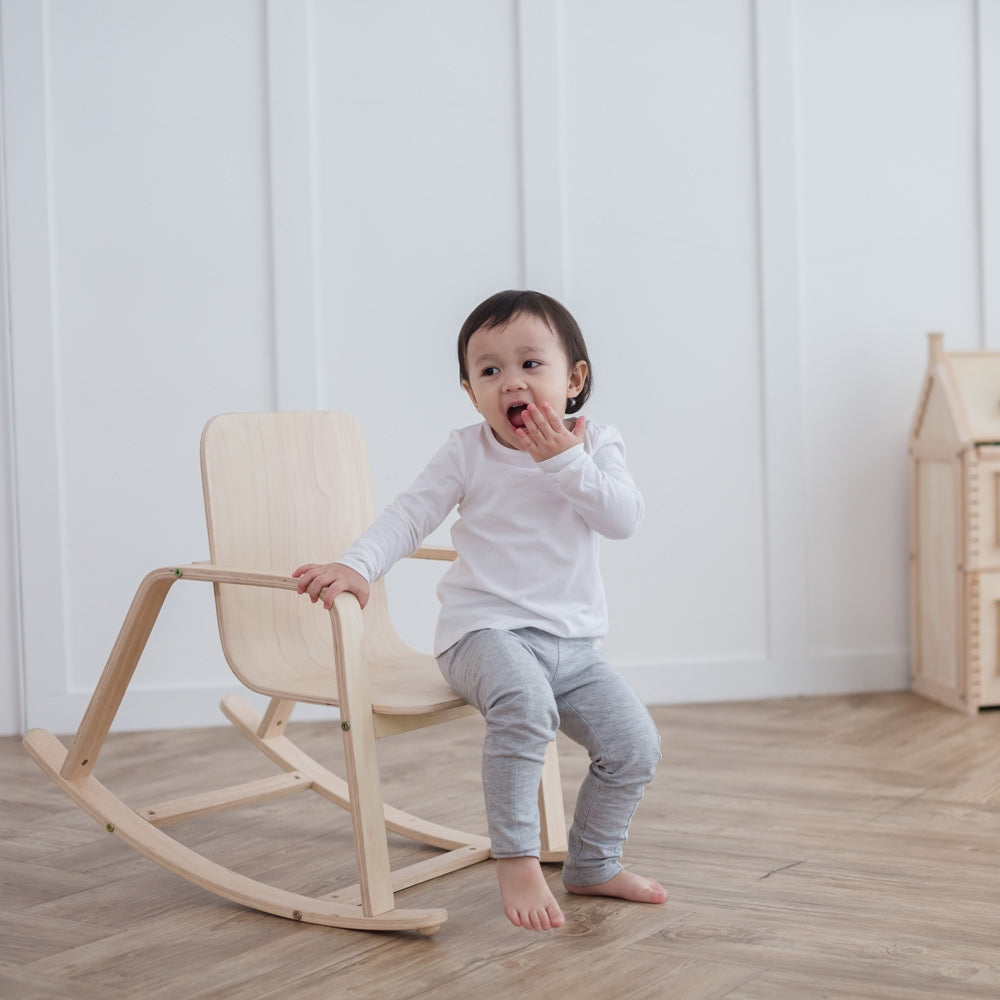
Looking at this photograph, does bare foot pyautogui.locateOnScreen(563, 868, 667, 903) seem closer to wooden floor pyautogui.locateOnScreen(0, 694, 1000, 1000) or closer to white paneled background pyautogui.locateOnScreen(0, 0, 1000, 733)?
wooden floor pyautogui.locateOnScreen(0, 694, 1000, 1000)

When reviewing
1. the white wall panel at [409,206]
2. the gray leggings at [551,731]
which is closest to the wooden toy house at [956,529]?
the white wall panel at [409,206]

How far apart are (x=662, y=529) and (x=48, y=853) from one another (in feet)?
5.37

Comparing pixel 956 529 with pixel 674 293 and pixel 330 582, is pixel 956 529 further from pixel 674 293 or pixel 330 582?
pixel 330 582

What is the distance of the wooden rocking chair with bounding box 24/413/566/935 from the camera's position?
1.57 metres

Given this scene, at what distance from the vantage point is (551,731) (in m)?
1.57

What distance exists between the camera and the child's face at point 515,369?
5.45 ft

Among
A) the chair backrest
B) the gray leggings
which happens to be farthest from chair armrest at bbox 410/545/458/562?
the gray leggings

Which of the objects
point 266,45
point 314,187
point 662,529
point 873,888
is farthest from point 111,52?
point 873,888

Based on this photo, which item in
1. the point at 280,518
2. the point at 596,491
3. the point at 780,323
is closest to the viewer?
the point at 596,491

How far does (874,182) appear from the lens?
3.13m

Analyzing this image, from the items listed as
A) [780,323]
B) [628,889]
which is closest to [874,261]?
[780,323]

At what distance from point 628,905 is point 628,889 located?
2 cm

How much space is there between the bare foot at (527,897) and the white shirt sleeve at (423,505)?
0.44m

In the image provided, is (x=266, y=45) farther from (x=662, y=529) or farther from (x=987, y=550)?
(x=987, y=550)
